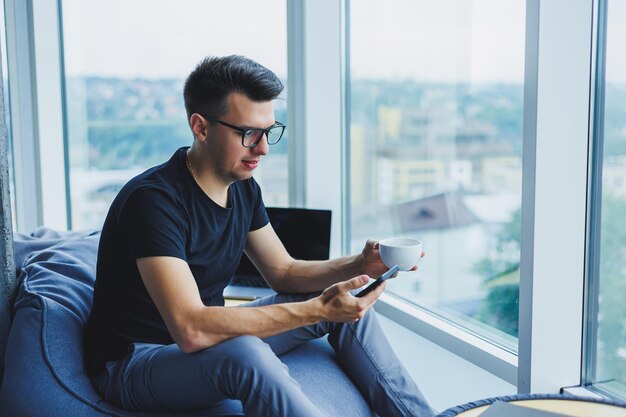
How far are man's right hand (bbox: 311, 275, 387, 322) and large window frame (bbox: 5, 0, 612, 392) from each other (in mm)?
547

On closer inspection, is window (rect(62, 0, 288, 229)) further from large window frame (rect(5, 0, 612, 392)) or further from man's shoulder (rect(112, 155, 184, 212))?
man's shoulder (rect(112, 155, 184, 212))

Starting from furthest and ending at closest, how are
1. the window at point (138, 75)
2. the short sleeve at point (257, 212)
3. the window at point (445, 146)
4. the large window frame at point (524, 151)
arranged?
the window at point (138, 75)
the window at point (445, 146)
the short sleeve at point (257, 212)
the large window frame at point (524, 151)

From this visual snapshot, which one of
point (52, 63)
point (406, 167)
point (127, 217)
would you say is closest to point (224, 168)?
point (127, 217)

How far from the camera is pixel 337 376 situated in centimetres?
208

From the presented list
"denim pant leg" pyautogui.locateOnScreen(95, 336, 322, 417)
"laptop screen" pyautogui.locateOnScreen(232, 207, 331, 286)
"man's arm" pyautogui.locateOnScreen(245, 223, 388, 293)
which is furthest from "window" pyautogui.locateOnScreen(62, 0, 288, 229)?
"denim pant leg" pyautogui.locateOnScreen(95, 336, 322, 417)

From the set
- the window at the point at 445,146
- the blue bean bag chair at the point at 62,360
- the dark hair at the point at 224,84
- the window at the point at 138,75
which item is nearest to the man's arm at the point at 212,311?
the blue bean bag chair at the point at 62,360

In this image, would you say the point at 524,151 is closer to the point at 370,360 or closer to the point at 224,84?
the point at 370,360

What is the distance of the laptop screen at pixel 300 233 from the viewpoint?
3125 mm

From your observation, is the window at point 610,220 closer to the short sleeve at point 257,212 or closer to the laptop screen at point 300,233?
the short sleeve at point 257,212

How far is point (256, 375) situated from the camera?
5.36 feet

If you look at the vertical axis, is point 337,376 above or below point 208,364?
below

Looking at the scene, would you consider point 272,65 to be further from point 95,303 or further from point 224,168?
point 95,303

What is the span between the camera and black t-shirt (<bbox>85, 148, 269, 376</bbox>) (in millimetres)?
1799

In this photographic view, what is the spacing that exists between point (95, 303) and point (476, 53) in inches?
63.4
